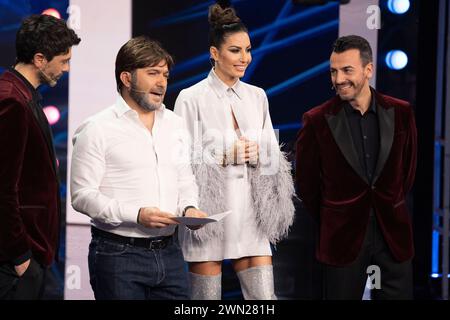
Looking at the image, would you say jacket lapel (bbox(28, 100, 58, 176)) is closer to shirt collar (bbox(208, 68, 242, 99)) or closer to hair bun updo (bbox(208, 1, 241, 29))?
shirt collar (bbox(208, 68, 242, 99))

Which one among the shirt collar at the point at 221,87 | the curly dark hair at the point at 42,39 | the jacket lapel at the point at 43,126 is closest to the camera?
the jacket lapel at the point at 43,126

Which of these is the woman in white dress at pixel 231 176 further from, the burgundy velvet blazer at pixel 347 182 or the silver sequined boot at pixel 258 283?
the burgundy velvet blazer at pixel 347 182

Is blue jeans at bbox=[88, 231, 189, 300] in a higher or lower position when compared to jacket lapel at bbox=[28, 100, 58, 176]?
lower

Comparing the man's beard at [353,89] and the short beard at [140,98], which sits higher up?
the man's beard at [353,89]

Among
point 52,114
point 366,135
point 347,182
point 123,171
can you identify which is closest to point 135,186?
point 123,171

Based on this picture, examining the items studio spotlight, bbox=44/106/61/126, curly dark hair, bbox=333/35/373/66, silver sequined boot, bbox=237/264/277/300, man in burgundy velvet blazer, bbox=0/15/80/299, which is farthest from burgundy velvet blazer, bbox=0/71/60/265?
curly dark hair, bbox=333/35/373/66

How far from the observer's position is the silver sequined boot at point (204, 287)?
449 centimetres

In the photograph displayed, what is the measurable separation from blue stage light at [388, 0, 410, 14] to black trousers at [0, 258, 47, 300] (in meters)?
2.87

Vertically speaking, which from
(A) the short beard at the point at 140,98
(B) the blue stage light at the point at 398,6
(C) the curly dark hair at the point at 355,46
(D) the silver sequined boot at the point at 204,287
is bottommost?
(D) the silver sequined boot at the point at 204,287

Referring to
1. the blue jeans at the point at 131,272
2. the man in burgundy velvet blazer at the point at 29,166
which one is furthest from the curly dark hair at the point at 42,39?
the blue jeans at the point at 131,272

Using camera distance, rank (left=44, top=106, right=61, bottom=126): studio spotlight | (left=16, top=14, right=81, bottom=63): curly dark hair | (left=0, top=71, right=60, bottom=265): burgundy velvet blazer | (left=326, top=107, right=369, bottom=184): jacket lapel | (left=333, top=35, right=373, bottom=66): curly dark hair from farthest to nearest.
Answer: (left=44, top=106, right=61, bottom=126): studio spotlight, (left=333, top=35, right=373, bottom=66): curly dark hair, (left=326, top=107, right=369, bottom=184): jacket lapel, (left=16, top=14, right=81, bottom=63): curly dark hair, (left=0, top=71, right=60, bottom=265): burgundy velvet blazer

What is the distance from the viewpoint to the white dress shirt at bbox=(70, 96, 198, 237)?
12.6ft

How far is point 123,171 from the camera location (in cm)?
391

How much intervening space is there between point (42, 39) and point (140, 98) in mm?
506
